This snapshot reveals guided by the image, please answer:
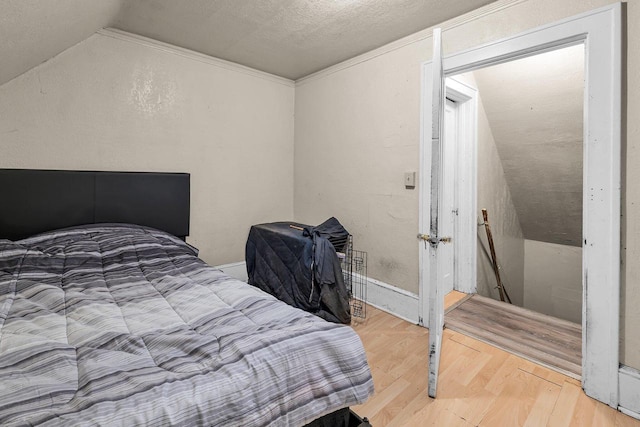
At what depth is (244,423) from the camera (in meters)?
0.85

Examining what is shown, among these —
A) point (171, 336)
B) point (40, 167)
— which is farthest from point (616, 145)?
point (40, 167)

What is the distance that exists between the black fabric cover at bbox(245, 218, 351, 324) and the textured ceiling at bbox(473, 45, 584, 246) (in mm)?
1944

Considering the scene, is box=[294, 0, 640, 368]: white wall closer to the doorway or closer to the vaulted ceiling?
the vaulted ceiling

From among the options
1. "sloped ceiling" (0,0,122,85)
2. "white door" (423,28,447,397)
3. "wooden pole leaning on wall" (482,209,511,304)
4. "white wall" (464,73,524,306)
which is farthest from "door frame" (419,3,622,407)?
"sloped ceiling" (0,0,122,85)

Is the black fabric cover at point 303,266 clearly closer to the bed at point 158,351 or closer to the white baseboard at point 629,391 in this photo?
the bed at point 158,351

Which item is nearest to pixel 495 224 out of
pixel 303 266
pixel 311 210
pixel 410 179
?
pixel 410 179

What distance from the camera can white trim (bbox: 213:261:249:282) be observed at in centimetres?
333

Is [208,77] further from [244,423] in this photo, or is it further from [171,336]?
[244,423]

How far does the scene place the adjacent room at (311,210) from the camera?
104cm

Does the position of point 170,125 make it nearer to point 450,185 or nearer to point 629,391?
point 450,185

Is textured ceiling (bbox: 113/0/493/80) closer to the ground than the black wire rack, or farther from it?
farther from it

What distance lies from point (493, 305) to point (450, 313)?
1.64 ft

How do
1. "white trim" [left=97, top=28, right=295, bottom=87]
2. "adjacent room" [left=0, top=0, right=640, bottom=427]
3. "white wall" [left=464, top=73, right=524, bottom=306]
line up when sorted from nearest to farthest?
"adjacent room" [left=0, top=0, right=640, bottom=427] < "white trim" [left=97, top=28, right=295, bottom=87] < "white wall" [left=464, top=73, right=524, bottom=306]

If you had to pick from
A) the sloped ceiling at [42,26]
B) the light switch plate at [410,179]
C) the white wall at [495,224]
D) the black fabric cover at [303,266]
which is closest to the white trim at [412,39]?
the white wall at [495,224]
